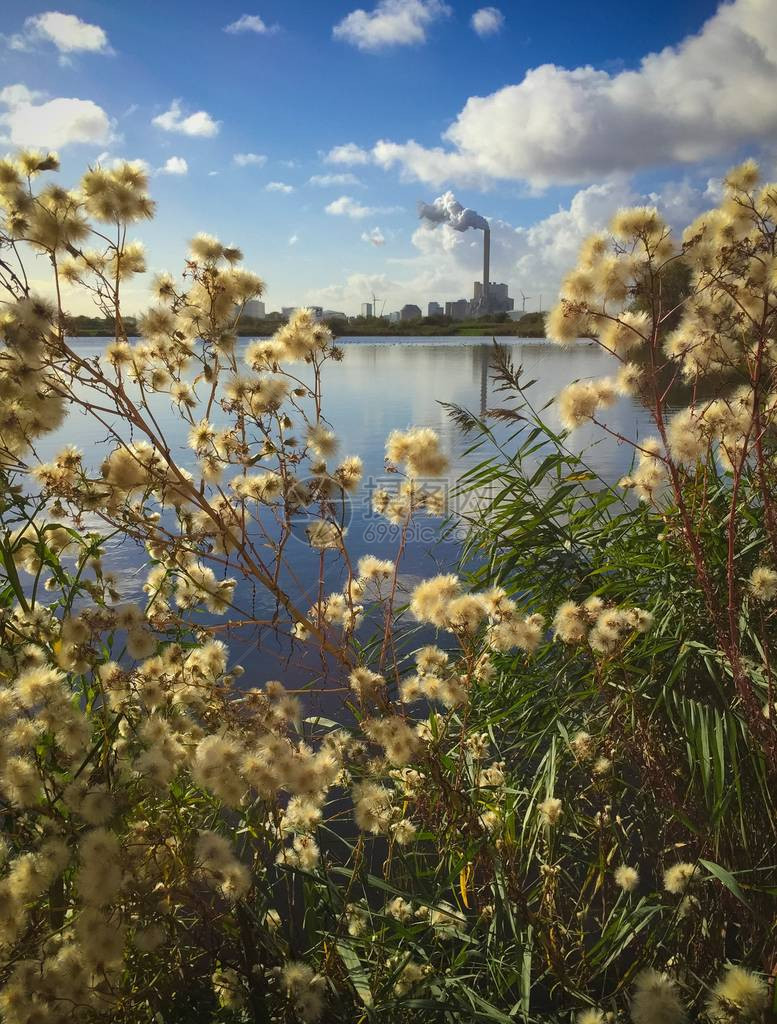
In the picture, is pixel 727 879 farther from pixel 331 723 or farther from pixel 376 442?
pixel 376 442

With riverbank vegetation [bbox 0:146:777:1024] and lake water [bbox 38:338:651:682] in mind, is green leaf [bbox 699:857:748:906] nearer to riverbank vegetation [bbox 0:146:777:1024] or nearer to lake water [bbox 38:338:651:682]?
riverbank vegetation [bbox 0:146:777:1024]

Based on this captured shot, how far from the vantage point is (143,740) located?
4.10 ft

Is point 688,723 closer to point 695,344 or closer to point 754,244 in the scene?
point 695,344

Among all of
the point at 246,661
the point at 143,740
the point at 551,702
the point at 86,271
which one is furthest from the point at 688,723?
the point at 246,661

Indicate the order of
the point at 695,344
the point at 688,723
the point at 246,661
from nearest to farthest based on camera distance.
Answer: the point at 695,344 → the point at 688,723 → the point at 246,661

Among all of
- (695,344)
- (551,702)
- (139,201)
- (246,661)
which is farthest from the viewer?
(246,661)

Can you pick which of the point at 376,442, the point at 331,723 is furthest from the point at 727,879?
the point at 376,442

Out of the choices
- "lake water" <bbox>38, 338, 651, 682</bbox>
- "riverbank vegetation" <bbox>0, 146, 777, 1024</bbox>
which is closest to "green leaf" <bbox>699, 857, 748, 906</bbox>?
"riverbank vegetation" <bbox>0, 146, 777, 1024</bbox>

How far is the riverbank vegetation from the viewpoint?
43.5 inches

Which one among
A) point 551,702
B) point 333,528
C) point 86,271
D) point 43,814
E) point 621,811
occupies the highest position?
point 86,271

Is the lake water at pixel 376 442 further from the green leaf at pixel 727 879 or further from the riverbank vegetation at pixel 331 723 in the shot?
the green leaf at pixel 727 879

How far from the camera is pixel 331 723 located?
2008mm

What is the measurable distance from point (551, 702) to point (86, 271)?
1712mm

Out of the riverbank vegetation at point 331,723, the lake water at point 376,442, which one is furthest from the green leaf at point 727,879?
the lake water at point 376,442
